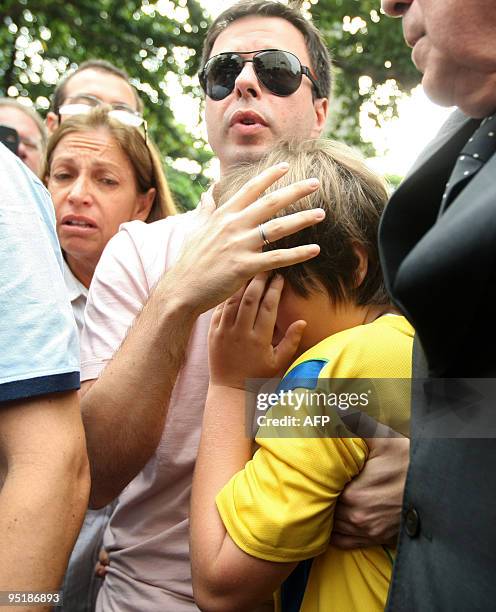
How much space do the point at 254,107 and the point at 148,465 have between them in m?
1.34

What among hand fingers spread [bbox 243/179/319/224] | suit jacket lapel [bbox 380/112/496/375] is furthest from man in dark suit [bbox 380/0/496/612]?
hand fingers spread [bbox 243/179/319/224]

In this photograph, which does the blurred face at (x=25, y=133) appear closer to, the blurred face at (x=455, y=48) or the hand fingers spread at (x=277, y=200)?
the hand fingers spread at (x=277, y=200)

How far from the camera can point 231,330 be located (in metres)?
1.65

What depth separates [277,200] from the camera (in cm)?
159

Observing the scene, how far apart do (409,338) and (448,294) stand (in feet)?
1.86

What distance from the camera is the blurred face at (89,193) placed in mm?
2832

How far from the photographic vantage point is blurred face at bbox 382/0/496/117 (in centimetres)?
102

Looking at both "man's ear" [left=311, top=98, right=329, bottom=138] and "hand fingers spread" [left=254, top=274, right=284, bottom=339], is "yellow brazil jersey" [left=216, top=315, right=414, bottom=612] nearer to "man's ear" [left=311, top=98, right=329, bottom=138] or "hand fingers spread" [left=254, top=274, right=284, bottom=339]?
"hand fingers spread" [left=254, top=274, right=284, bottom=339]

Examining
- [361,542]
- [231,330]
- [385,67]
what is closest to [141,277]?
[231,330]

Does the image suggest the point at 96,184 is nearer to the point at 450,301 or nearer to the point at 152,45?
the point at 450,301

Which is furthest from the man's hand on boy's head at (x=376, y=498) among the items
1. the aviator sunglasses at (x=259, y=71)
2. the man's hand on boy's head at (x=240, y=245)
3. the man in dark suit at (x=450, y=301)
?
the aviator sunglasses at (x=259, y=71)

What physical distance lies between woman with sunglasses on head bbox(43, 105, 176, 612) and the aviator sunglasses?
60 centimetres

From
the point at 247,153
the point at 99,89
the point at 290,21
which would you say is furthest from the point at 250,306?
the point at 99,89

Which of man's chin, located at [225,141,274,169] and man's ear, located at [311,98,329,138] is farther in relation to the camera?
man's ear, located at [311,98,329,138]
